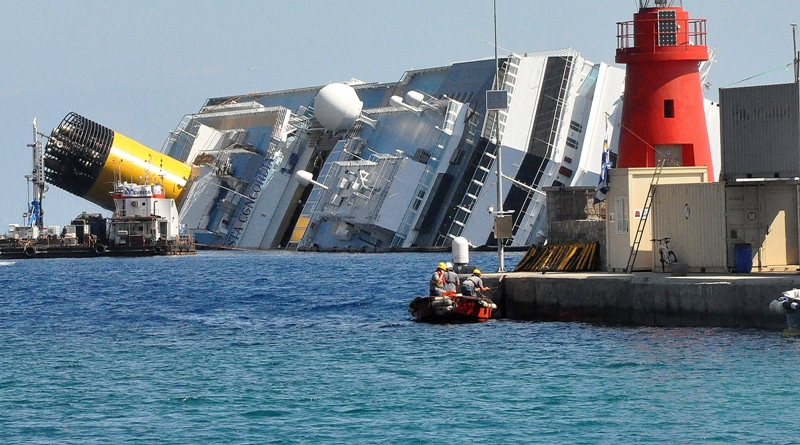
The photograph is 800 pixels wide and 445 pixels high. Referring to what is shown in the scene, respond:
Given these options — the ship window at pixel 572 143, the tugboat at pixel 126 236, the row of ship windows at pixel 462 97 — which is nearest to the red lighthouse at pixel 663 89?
the ship window at pixel 572 143

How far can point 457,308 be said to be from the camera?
38.6m

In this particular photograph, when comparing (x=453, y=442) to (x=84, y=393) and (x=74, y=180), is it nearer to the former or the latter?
(x=84, y=393)

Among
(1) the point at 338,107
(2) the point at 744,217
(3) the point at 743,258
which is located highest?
(1) the point at 338,107

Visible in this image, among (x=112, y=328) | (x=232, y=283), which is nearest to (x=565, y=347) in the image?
(x=112, y=328)

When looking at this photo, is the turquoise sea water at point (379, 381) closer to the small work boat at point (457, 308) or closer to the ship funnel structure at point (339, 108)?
the small work boat at point (457, 308)

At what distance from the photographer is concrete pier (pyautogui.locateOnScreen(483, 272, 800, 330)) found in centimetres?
3253

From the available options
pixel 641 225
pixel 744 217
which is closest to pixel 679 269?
pixel 744 217

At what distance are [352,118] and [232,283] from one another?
38.4m

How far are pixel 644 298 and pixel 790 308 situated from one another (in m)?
4.38

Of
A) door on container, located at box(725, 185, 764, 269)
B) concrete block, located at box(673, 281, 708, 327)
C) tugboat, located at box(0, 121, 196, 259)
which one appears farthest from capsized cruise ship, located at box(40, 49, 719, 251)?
concrete block, located at box(673, 281, 708, 327)

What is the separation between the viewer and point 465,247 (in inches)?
1718

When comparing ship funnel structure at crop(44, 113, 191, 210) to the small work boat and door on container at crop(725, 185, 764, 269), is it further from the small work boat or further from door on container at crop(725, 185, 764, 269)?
door on container at crop(725, 185, 764, 269)

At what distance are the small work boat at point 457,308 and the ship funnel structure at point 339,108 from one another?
61784mm

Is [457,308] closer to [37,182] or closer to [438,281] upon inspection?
[438,281]
